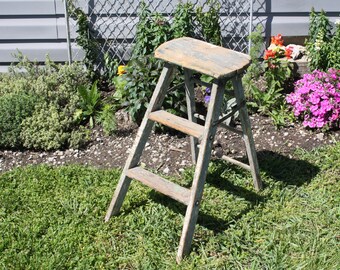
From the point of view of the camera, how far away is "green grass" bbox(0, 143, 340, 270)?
13.5 ft

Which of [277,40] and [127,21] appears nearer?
[277,40]

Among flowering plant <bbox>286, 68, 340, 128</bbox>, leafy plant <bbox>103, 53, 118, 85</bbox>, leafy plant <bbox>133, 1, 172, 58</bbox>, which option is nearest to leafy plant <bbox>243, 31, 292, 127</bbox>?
flowering plant <bbox>286, 68, 340, 128</bbox>

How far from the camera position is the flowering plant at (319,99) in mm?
5469

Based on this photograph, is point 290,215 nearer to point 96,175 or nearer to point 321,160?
point 321,160

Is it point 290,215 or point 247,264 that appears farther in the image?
point 290,215

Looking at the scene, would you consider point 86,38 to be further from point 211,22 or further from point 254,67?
→ point 254,67

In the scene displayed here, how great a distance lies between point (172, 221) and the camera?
4.43m

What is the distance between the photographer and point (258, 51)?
20.2ft

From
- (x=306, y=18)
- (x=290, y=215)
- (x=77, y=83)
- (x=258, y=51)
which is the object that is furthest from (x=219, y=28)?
(x=290, y=215)

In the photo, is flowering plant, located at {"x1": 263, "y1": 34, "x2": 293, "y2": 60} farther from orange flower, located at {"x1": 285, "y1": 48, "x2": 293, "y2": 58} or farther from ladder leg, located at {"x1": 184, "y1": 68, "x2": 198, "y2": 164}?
ladder leg, located at {"x1": 184, "y1": 68, "x2": 198, "y2": 164}

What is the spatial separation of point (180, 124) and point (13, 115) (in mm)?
2070

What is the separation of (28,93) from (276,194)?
8.46ft

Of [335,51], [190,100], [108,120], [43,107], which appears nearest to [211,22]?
[335,51]

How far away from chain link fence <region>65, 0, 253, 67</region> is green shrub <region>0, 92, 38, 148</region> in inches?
41.1
